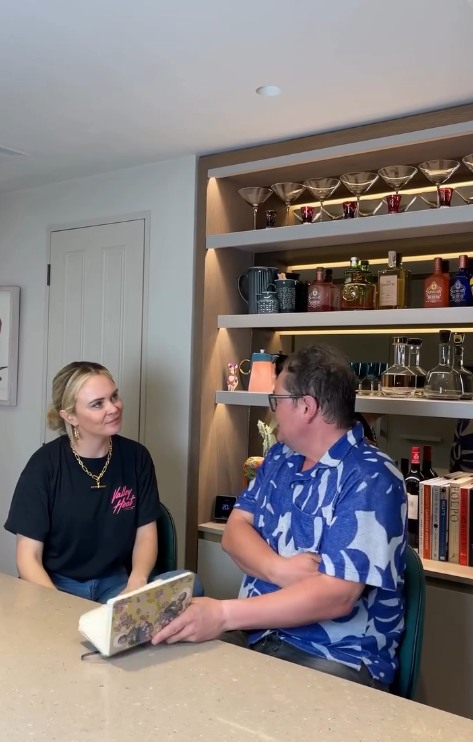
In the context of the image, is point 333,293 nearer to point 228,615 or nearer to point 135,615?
point 228,615

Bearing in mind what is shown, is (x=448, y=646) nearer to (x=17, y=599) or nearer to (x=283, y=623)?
(x=283, y=623)

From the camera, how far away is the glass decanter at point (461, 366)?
99.1 inches

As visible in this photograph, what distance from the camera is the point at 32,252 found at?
367 cm

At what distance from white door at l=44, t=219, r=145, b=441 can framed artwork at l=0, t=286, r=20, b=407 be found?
0.25 m

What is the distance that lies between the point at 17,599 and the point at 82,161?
2.12m

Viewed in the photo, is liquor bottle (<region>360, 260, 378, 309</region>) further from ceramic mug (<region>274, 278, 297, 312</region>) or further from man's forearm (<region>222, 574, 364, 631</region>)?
man's forearm (<region>222, 574, 364, 631</region>)

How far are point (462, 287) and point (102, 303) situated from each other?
1687 millimetres

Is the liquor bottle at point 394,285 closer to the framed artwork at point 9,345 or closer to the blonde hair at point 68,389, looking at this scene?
the blonde hair at point 68,389

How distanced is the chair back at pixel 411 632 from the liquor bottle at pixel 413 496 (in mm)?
835

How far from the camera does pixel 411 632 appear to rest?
163 centimetres

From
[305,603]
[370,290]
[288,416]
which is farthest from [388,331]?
[305,603]

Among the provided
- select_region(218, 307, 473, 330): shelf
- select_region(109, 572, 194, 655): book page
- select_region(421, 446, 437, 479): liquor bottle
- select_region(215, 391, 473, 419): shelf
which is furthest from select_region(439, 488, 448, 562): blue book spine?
select_region(109, 572, 194, 655): book page

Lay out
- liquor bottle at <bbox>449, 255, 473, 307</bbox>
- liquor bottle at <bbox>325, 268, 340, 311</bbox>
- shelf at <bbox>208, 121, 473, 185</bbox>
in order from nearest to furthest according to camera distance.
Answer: shelf at <bbox>208, 121, 473, 185</bbox> < liquor bottle at <bbox>449, 255, 473, 307</bbox> < liquor bottle at <bbox>325, 268, 340, 311</bbox>

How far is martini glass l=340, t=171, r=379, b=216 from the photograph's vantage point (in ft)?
8.75
